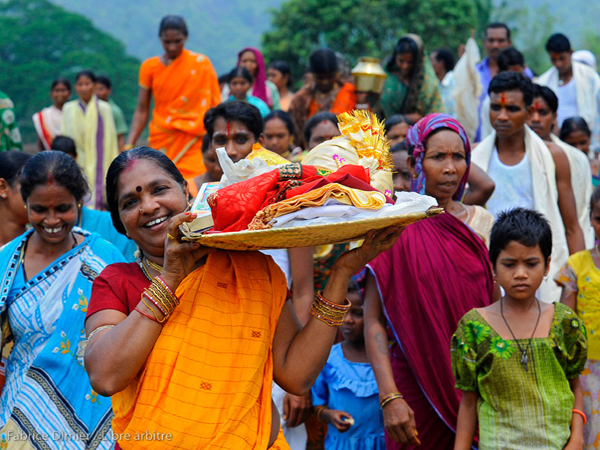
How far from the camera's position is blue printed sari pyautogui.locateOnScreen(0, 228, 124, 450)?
387 centimetres

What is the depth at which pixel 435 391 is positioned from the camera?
13.3 ft

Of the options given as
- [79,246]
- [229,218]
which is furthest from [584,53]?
[229,218]

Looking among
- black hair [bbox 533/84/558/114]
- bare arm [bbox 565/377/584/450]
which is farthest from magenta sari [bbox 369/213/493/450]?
black hair [bbox 533/84/558/114]

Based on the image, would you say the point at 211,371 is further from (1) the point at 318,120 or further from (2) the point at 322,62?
(2) the point at 322,62

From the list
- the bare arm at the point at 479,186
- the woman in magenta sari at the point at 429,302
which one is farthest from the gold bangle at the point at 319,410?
the bare arm at the point at 479,186

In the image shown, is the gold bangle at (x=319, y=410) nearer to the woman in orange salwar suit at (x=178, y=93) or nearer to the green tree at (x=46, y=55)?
the woman in orange salwar suit at (x=178, y=93)

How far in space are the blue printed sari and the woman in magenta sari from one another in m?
1.47

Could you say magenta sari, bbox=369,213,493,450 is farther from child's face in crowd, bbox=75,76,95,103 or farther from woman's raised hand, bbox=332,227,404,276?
child's face in crowd, bbox=75,76,95,103

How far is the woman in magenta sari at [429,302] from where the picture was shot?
13.3 ft

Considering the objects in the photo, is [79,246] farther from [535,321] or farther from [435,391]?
[535,321]

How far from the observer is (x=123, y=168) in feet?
9.82

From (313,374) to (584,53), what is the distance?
33.3 feet

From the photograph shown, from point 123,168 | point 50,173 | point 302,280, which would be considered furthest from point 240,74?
point 123,168

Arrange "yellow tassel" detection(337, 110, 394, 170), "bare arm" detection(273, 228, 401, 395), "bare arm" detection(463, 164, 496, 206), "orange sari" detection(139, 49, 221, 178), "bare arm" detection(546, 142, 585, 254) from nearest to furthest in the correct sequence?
1. "bare arm" detection(273, 228, 401, 395)
2. "yellow tassel" detection(337, 110, 394, 170)
3. "bare arm" detection(463, 164, 496, 206)
4. "bare arm" detection(546, 142, 585, 254)
5. "orange sari" detection(139, 49, 221, 178)
